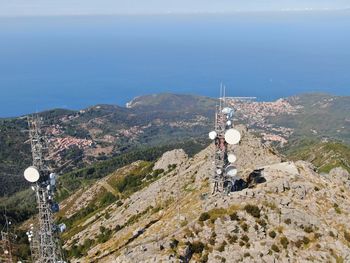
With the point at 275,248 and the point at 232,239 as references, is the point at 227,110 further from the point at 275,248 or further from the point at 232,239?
the point at 275,248

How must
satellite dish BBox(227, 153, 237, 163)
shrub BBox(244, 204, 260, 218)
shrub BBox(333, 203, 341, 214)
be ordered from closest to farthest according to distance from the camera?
shrub BBox(244, 204, 260, 218) → shrub BBox(333, 203, 341, 214) → satellite dish BBox(227, 153, 237, 163)

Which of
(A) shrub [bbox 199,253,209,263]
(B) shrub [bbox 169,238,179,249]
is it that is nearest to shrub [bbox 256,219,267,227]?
(A) shrub [bbox 199,253,209,263]

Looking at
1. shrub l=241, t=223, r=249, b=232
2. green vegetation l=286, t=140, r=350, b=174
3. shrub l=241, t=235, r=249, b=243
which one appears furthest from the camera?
green vegetation l=286, t=140, r=350, b=174

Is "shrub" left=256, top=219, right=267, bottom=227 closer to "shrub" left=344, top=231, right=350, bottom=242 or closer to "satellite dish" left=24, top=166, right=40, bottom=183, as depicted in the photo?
"shrub" left=344, top=231, right=350, bottom=242

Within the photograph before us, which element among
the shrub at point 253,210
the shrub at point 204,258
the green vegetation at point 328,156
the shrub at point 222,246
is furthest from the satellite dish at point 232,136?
the green vegetation at point 328,156

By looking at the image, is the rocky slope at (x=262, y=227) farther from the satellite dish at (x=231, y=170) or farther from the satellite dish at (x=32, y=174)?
the satellite dish at (x=32, y=174)

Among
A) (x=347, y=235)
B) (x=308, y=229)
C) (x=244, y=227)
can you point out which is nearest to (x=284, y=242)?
(x=308, y=229)
